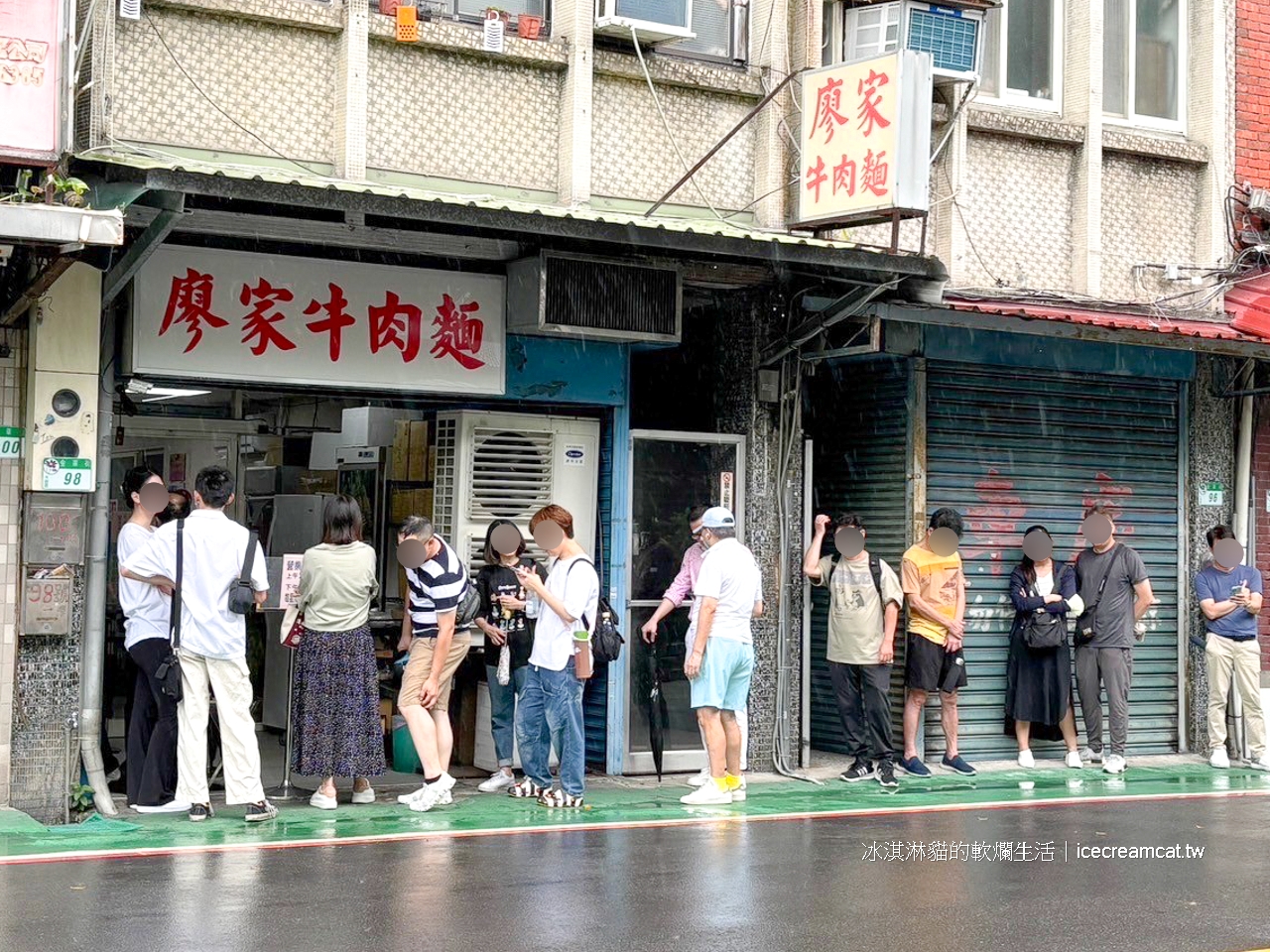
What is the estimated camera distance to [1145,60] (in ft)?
49.4

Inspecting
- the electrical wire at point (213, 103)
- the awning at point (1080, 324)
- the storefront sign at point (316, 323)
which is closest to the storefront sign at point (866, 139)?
the awning at point (1080, 324)

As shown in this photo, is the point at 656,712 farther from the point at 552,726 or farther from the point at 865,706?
the point at 552,726

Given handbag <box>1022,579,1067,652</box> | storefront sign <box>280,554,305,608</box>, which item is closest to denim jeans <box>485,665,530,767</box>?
storefront sign <box>280,554,305,608</box>

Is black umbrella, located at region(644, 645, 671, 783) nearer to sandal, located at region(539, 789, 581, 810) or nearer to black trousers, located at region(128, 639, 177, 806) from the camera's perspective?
sandal, located at region(539, 789, 581, 810)

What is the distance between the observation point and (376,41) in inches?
438

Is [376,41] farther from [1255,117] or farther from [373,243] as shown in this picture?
[1255,117]

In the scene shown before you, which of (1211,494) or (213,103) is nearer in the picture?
(213,103)

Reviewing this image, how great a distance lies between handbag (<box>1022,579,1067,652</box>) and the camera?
44.0 ft

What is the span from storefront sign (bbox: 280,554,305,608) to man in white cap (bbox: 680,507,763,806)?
259cm

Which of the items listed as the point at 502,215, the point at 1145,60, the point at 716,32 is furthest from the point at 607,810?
the point at 1145,60

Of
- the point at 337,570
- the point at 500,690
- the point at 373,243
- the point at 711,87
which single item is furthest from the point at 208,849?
the point at 711,87

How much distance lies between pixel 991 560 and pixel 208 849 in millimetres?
7337

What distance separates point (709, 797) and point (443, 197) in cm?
431

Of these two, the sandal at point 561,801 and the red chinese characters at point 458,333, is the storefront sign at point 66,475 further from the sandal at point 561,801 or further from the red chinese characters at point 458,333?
the sandal at point 561,801
